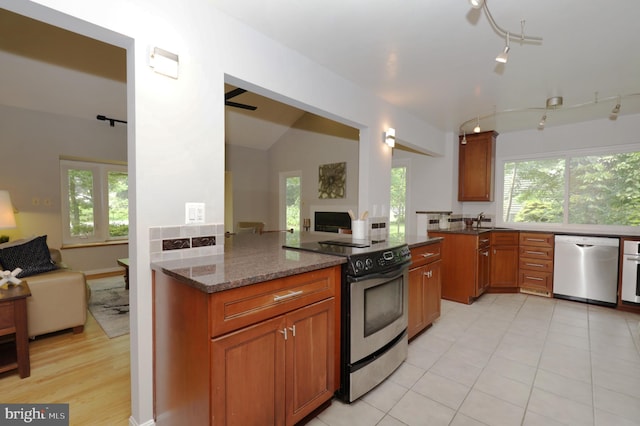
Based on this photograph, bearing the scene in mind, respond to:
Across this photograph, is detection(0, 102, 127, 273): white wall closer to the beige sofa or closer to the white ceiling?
the beige sofa

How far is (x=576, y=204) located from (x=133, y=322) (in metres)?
5.44

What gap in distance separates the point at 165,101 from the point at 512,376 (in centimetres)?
294

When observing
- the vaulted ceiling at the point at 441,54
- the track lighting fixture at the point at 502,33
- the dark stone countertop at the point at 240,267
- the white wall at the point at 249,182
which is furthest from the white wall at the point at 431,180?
the dark stone countertop at the point at 240,267

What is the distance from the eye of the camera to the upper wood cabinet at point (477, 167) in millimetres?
4602

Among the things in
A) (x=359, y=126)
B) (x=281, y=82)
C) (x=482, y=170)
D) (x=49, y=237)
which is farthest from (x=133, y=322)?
(x=482, y=170)

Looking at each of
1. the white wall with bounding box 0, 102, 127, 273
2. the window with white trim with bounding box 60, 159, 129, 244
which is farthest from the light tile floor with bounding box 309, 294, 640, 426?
the window with white trim with bounding box 60, 159, 129, 244

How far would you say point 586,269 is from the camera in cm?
381

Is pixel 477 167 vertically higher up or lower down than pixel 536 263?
higher up

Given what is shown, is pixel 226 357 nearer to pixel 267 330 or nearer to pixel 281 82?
pixel 267 330

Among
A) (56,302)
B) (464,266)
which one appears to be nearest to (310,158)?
(464,266)

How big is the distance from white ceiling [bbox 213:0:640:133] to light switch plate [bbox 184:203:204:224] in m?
1.22

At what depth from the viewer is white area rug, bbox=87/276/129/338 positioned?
2994 millimetres

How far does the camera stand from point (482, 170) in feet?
15.2

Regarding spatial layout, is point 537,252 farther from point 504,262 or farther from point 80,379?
point 80,379
